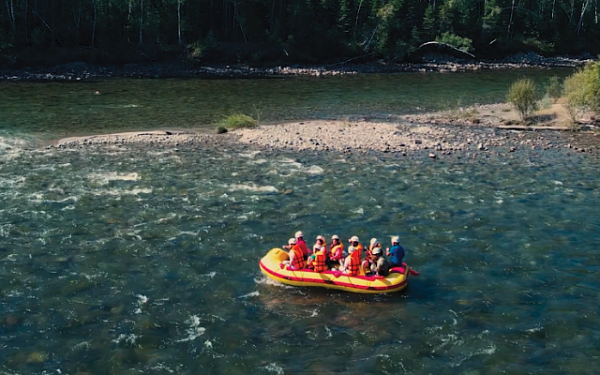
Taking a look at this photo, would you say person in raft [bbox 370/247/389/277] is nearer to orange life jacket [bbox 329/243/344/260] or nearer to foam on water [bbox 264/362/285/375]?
orange life jacket [bbox 329/243/344/260]

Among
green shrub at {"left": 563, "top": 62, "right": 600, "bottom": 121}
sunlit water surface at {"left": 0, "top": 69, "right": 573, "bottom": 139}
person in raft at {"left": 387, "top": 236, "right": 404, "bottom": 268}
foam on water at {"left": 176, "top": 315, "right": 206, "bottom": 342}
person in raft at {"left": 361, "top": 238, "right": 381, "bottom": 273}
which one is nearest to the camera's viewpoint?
foam on water at {"left": 176, "top": 315, "right": 206, "bottom": 342}

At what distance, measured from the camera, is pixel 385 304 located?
54.9 ft

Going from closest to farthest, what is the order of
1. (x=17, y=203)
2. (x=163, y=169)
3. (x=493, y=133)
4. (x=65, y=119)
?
(x=17, y=203) → (x=163, y=169) → (x=493, y=133) → (x=65, y=119)

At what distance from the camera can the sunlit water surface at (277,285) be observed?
14367 millimetres

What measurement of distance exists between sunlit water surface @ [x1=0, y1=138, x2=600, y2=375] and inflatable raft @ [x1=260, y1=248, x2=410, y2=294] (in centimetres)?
32

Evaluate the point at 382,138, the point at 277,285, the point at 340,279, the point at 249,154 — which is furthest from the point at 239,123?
the point at 340,279

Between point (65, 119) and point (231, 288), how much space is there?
2857cm

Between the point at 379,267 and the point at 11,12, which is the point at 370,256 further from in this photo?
the point at 11,12

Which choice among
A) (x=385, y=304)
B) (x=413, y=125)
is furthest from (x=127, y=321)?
(x=413, y=125)

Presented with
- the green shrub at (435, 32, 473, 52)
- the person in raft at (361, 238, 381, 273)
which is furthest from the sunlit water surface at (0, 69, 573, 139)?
the person in raft at (361, 238, 381, 273)

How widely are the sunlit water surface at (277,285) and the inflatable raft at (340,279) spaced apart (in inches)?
12.5

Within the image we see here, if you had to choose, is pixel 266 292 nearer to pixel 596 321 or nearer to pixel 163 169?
pixel 596 321

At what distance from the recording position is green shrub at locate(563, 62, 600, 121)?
122 feet

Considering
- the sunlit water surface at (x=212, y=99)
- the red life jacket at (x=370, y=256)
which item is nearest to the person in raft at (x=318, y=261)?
the red life jacket at (x=370, y=256)
